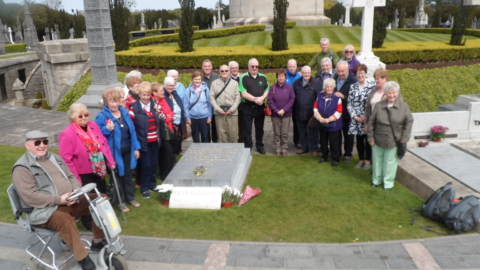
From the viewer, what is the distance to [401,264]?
15.6 feet

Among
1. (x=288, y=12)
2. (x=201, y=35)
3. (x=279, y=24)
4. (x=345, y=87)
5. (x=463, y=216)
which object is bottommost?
(x=463, y=216)

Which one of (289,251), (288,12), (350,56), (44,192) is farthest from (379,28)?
(288,12)

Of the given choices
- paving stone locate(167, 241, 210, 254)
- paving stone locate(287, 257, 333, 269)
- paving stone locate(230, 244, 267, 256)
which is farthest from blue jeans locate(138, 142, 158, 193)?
paving stone locate(287, 257, 333, 269)

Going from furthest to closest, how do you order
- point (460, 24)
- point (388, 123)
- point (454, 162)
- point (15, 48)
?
point (15, 48)
point (460, 24)
point (454, 162)
point (388, 123)

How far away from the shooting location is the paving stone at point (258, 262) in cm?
479

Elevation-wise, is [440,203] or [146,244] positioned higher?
[440,203]

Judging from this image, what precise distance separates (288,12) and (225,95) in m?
30.4

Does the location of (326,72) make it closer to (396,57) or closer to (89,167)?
(89,167)

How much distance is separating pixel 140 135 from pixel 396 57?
47.9 ft

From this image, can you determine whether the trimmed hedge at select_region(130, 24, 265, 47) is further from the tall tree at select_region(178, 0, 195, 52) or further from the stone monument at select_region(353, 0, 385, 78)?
the stone monument at select_region(353, 0, 385, 78)

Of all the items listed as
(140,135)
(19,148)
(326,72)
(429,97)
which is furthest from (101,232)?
(429,97)

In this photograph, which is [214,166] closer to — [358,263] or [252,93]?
[252,93]

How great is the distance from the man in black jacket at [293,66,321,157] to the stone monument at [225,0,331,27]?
28590 mm

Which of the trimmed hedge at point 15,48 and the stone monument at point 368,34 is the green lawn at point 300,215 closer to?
the stone monument at point 368,34
